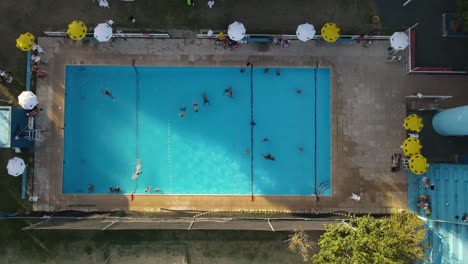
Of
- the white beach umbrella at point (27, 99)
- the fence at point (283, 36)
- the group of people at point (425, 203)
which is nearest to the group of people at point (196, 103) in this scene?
the fence at point (283, 36)

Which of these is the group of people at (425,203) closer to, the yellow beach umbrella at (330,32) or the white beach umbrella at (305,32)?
the yellow beach umbrella at (330,32)

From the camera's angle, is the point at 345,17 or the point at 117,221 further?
the point at 345,17

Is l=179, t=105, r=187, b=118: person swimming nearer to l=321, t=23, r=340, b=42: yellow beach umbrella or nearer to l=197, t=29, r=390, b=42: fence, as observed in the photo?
l=197, t=29, r=390, b=42: fence

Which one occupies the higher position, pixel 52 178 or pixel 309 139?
pixel 309 139

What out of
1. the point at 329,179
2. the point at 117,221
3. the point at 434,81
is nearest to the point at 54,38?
the point at 117,221

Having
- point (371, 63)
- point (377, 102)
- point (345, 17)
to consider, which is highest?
point (345, 17)

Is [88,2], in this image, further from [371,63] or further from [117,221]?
[371,63]
